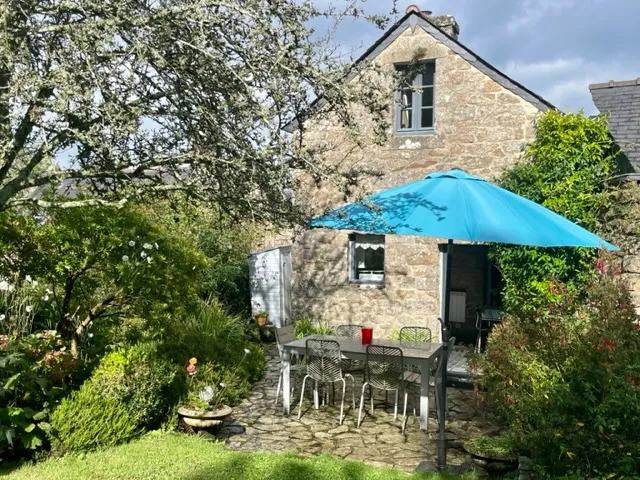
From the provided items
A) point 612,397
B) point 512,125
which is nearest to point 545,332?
point 612,397

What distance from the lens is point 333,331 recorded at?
41.0 feet

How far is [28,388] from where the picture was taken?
5.89 meters

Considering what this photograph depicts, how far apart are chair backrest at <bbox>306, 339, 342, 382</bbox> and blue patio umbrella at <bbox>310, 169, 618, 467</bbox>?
5.50ft

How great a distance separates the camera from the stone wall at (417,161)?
36.9 ft

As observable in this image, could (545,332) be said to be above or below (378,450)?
above

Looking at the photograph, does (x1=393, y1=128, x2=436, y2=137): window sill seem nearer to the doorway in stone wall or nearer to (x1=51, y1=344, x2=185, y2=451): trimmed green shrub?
the doorway in stone wall

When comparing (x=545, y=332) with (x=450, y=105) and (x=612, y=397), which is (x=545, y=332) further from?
(x=450, y=105)

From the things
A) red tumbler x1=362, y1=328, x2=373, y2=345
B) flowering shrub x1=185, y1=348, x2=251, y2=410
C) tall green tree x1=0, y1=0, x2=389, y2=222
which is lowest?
flowering shrub x1=185, y1=348, x2=251, y2=410

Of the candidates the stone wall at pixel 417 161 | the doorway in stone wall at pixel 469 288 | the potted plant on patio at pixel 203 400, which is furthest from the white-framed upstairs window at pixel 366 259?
the potted plant on patio at pixel 203 400

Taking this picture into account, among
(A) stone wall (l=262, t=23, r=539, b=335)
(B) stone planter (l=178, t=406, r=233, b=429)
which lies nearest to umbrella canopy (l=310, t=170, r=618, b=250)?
(B) stone planter (l=178, t=406, r=233, b=429)

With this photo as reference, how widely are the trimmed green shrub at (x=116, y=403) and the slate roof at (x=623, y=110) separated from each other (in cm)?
892

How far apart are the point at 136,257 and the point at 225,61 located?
360 centimetres

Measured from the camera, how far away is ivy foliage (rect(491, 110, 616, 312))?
10.1m

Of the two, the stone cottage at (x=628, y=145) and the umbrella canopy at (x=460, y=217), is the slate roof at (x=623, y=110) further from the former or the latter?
the umbrella canopy at (x=460, y=217)
